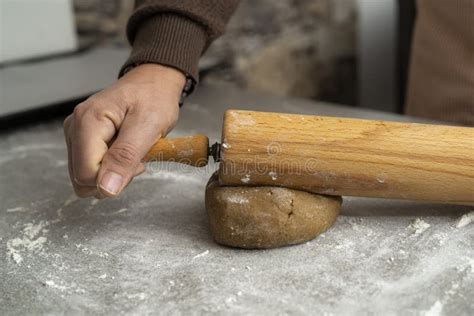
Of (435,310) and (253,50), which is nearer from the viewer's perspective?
(435,310)

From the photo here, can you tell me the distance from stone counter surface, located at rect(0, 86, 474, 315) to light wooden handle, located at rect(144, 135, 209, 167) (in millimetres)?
131

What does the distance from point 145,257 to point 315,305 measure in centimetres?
27

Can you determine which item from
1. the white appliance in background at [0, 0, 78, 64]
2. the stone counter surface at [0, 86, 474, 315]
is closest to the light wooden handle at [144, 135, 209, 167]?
the stone counter surface at [0, 86, 474, 315]

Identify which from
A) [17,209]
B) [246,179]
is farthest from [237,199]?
[17,209]

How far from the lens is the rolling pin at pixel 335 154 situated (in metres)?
0.81

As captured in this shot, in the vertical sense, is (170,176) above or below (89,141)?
below

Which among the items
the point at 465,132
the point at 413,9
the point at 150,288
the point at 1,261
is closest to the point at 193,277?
the point at 150,288

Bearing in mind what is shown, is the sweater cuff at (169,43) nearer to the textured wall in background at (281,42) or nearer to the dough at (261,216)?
the dough at (261,216)

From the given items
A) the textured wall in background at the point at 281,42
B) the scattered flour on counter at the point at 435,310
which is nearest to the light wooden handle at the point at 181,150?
the scattered flour on counter at the point at 435,310

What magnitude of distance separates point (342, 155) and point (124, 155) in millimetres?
318

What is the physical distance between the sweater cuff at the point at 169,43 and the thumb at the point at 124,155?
0.17 metres

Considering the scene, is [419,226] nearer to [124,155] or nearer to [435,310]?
[435,310]

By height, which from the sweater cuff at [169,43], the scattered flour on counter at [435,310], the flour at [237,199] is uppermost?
the sweater cuff at [169,43]

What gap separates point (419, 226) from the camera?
871 mm
